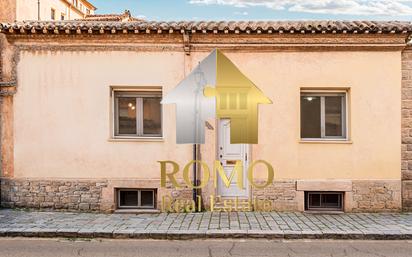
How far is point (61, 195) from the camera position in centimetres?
968

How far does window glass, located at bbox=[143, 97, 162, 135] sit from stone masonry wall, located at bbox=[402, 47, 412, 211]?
6431 mm

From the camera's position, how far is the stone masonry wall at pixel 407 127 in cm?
961

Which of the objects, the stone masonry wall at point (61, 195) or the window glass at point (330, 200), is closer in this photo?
the stone masonry wall at point (61, 195)

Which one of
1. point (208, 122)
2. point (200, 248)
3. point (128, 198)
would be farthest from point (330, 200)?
point (128, 198)

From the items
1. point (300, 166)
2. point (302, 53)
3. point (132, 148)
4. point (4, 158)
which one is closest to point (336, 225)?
point (300, 166)

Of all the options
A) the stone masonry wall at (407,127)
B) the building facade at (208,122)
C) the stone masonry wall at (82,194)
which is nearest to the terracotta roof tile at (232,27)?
the building facade at (208,122)

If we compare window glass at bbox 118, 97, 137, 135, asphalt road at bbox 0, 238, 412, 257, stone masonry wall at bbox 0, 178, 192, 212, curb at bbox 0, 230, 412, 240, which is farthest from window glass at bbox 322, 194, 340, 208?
window glass at bbox 118, 97, 137, 135

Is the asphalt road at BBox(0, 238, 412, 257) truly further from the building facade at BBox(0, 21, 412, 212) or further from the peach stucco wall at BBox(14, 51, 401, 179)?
the peach stucco wall at BBox(14, 51, 401, 179)

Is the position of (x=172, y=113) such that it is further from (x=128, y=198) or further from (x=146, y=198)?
(x=128, y=198)

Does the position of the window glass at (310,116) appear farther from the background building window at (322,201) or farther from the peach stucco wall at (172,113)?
the background building window at (322,201)

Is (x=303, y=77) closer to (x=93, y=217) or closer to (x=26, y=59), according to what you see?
(x=93, y=217)

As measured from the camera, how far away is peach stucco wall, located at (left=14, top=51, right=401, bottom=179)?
9578 millimetres

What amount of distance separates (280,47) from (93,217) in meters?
6.36

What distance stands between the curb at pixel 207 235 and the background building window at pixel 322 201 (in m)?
2.16
